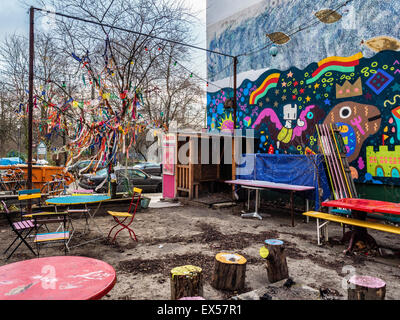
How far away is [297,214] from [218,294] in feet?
19.5

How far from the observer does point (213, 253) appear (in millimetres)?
5328

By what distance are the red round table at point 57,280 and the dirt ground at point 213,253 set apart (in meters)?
1.26

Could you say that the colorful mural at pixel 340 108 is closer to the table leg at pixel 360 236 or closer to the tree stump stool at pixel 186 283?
the table leg at pixel 360 236

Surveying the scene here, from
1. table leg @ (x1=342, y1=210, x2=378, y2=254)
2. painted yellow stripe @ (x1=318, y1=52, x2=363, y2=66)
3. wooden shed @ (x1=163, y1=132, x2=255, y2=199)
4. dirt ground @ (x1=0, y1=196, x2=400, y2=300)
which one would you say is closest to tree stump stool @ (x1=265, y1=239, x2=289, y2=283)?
dirt ground @ (x1=0, y1=196, x2=400, y2=300)

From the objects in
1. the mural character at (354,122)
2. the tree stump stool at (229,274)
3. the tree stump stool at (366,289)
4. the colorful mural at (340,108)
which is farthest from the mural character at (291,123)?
the tree stump stool at (366,289)

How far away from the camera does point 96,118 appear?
879 cm

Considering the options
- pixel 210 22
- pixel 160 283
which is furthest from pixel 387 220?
pixel 210 22

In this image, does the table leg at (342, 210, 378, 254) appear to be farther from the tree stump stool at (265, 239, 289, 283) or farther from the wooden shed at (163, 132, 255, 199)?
the wooden shed at (163, 132, 255, 199)

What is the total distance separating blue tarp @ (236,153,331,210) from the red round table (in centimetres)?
672

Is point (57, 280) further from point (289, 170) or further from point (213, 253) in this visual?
point (289, 170)

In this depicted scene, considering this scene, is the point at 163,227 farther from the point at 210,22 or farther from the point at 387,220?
the point at 210,22

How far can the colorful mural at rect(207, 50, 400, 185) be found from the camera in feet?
24.0
